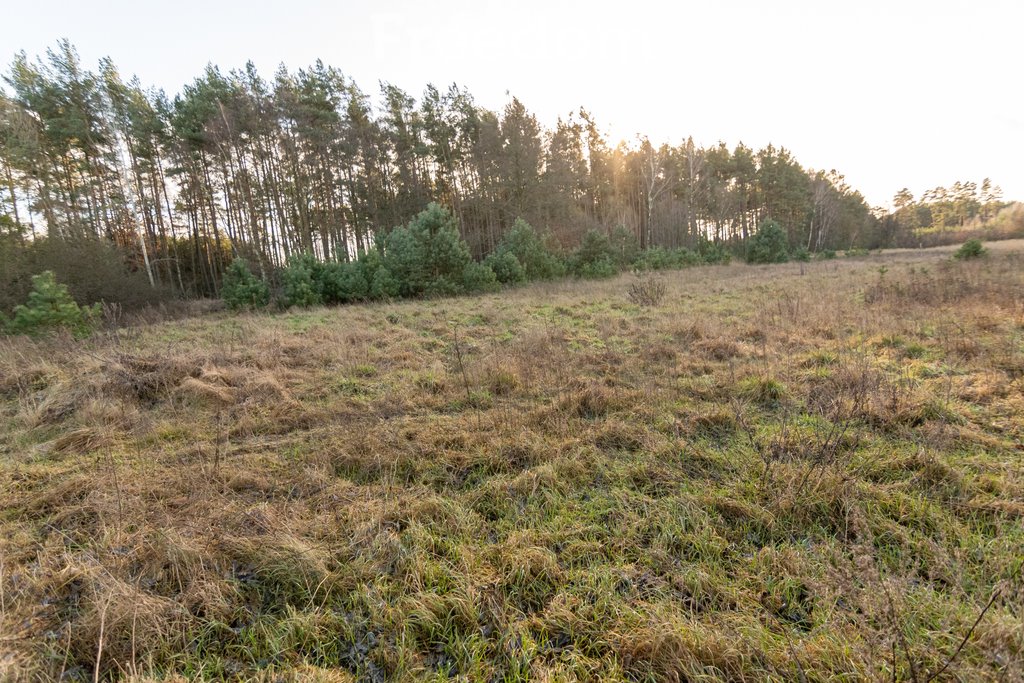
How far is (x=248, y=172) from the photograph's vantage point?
2355 centimetres

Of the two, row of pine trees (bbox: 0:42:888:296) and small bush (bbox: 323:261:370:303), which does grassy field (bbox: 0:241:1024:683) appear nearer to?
small bush (bbox: 323:261:370:303)

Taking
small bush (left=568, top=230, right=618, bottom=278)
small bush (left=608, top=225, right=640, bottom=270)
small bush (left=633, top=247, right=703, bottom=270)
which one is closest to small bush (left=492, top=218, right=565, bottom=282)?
small bush (left=568, top=230, right=618, bottom=278)

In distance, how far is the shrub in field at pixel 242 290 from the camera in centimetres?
1656

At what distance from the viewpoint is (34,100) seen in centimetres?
1973

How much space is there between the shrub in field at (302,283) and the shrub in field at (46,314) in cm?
617

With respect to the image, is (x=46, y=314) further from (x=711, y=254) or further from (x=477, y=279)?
(x=711, y=254)

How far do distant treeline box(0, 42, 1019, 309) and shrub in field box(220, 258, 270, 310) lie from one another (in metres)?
2.05

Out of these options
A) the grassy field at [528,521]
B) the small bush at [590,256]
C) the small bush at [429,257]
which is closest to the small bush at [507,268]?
the small bush at [429,257]

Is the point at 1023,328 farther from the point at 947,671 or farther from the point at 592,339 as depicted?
the point at 947,671

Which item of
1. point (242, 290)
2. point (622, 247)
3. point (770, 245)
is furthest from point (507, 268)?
point (770, 245)

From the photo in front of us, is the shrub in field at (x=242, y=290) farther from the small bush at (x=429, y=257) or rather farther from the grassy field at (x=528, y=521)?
the grassy field at (x=528, y=521)

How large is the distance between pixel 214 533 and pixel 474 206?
88.3 ft

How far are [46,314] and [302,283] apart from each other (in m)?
7.10

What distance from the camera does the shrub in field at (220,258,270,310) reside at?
16562 mm
